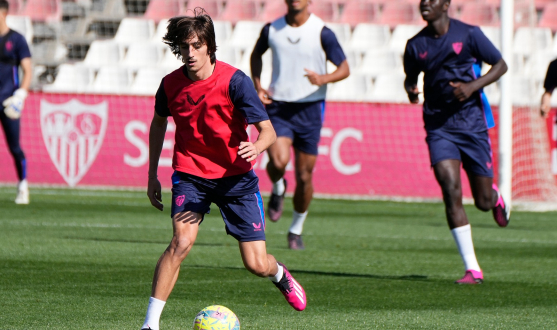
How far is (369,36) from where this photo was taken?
19.6 metres

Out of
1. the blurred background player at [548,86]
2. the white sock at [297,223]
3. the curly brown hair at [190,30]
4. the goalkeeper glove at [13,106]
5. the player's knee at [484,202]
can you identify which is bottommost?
the white sock at [297,223]

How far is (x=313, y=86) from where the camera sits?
29.8ft

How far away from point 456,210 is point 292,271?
4.41 feet

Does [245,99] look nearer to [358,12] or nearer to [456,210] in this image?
[456,210]

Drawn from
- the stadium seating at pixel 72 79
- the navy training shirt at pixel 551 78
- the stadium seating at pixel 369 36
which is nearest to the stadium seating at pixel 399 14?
the stadium seating at pixel 369 36

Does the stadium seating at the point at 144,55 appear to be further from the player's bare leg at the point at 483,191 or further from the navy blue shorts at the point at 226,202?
the navy blue shorts at the point at 226,202

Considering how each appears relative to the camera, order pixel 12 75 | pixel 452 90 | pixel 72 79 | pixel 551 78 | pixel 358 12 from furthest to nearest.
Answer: pixel 358 12
pixel 72 79
pixel 12 75
pixel 551 78
pixel 452 90

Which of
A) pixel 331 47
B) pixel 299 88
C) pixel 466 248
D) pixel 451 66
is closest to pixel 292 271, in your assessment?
pixel 466 248

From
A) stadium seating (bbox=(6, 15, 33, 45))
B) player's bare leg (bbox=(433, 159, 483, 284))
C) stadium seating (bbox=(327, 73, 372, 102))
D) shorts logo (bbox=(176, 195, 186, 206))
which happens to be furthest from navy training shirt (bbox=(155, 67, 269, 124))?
stadium seating (bbox=(6, 15, 33, 45))

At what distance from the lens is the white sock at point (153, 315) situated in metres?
4.70

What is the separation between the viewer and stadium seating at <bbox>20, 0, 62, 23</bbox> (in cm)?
1994

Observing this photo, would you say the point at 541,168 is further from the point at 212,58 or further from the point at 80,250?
the point at 212,58

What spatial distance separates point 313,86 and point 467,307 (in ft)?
11.6

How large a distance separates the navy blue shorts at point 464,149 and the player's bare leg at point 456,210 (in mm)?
84
